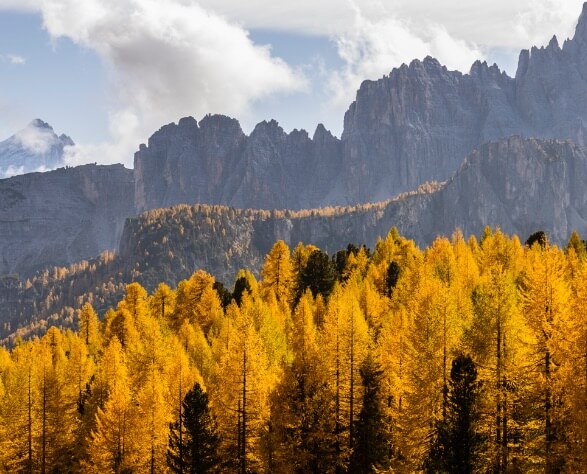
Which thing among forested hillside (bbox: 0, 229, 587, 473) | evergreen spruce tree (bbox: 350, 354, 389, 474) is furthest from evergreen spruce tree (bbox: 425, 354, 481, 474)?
evergreen spruce tree (bbox: 350, 354, 389, 474)

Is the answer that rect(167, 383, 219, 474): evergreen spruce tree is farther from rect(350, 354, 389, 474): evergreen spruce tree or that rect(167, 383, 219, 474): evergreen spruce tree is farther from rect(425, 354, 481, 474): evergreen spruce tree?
rect(425, 354, 481, 474): evergreen spruce tree

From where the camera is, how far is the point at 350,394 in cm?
4216

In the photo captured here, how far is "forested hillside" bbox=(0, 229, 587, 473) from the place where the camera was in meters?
30.4

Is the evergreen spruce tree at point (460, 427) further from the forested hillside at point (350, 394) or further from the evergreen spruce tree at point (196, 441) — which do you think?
the evergreen spruce tree at point (196, 441)

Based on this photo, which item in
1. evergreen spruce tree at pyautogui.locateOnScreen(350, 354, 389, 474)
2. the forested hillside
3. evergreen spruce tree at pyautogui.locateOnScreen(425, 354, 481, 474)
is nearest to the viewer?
the forested hillside

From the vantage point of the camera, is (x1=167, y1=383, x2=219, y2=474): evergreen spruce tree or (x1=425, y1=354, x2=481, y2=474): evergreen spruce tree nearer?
(x1=425, y1=354, x2=481, y2=474): evergreen spruce tree

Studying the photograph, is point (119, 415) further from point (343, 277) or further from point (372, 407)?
point (343, 277)

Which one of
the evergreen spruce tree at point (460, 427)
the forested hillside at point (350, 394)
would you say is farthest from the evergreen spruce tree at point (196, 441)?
the evergreen spruce tree at point (460, 427)

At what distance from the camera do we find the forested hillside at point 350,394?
30.4 metres

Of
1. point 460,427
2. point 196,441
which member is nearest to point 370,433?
point 460,427

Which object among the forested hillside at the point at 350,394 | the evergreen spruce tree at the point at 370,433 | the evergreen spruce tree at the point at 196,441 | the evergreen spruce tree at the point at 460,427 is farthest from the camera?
the evergreen spruce tree at the point at 370,433

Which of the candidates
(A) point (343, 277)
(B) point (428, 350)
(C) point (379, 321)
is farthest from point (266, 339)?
(A) point (343, 277)

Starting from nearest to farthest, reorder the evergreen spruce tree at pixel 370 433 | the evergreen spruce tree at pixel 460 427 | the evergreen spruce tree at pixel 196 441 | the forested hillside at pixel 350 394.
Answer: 1. the forested hillside at pixel 350 394
2. the evergreen spruce tree at pixel 460 427
3. the evergreen spruce tree at pixel 196 441
4. the evergreen spruce tree at pixel 370 433

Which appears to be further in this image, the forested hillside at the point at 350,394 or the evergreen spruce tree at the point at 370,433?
the evergreen spruce tree at the point at 370,433
